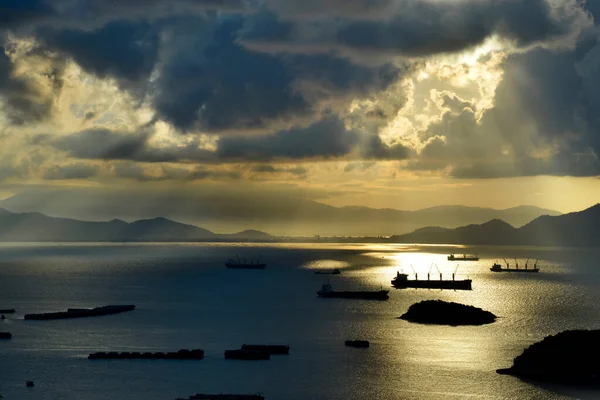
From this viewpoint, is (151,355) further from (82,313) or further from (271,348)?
(82,313)

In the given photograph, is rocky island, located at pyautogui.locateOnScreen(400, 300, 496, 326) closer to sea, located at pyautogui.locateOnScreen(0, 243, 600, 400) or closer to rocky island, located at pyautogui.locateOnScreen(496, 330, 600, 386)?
sea, located at pyautogui.locateOnScreen(0, 243, 600, 400)

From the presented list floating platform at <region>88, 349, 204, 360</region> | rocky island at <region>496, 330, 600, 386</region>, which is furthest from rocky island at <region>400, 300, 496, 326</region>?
floating platform at <region>88, 349, 204, 360</region>

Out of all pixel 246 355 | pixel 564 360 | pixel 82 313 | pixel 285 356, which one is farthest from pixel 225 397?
pixel 82 313

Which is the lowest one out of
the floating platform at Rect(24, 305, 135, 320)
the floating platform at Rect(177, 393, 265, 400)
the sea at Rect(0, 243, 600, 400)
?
the floating platform at Rect(177, 393, 265, 400)

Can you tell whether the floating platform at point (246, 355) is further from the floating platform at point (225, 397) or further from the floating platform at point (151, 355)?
the floating platform at point (225, 397)

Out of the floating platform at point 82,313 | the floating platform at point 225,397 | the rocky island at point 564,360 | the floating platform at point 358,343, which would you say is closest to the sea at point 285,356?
the floating platform at point 358,343

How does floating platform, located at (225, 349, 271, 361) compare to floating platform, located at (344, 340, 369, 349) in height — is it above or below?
below
